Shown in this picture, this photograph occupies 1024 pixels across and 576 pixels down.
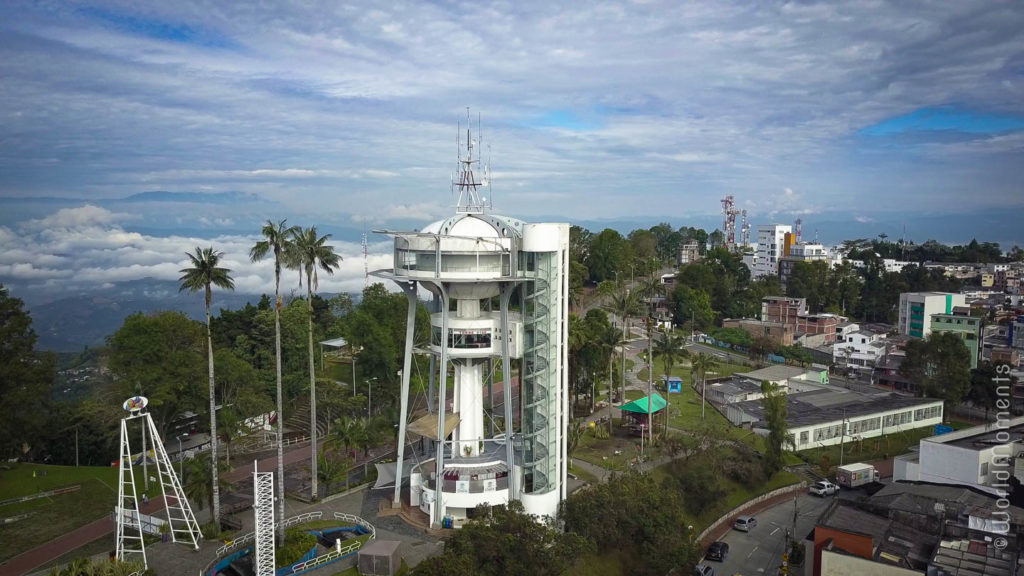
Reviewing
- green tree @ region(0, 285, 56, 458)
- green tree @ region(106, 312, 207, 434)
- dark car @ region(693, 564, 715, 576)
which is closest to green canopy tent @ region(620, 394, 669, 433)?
dark car @ region(693, 564, 715, 576)

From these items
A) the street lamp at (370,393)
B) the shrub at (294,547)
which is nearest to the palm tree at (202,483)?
the shrub at (294,547)

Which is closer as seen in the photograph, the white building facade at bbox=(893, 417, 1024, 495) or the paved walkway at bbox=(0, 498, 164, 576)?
the paved walkway at bbox=(0, 498, 164, 576)

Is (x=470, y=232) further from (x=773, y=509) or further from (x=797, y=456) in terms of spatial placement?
(x=797, y=456)

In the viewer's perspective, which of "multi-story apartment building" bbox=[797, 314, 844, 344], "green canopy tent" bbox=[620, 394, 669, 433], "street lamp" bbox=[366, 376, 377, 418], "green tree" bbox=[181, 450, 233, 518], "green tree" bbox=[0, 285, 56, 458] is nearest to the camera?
"green tree" bbox=[181, 450, 233, 518]

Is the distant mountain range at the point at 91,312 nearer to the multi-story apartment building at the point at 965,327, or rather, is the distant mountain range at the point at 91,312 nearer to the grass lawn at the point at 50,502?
the grass lawn at the point at 50,502

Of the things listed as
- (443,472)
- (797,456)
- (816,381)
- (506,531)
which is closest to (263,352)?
(443,472)

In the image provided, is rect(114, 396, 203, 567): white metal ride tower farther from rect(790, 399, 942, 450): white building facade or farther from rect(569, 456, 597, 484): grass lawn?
rect(790, 399, 942, 450): white building facade

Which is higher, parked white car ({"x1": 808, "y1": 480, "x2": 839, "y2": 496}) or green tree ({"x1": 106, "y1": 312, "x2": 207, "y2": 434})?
green tree ({"x1": 106, "y1": 312, "x2": 207, "y2": 434})
